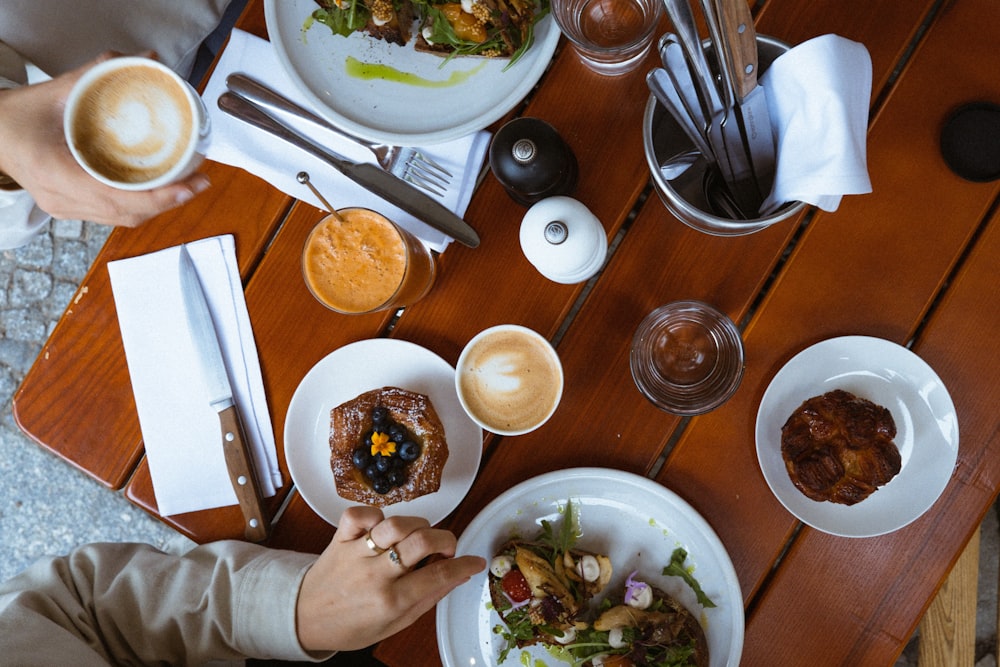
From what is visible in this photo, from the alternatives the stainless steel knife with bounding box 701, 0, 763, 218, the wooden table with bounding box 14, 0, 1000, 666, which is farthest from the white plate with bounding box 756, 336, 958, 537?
the stainless steel knife with bounding box 701, 0, 763, 218

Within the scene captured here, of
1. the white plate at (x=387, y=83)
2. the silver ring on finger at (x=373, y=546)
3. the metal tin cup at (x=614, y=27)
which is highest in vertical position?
the metal tin cup at (x=614, y=27)

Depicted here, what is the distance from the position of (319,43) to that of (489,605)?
0.94 metres

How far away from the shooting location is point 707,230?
3.58 ft

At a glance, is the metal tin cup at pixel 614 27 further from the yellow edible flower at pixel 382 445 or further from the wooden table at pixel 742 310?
the yellow edible flower at pixel 382 445

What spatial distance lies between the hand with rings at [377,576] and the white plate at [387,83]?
0.58 m

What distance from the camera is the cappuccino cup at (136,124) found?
0.93 metres

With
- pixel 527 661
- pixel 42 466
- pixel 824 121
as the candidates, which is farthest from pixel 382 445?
pixel 42 466

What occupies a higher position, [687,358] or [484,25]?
[484,25]

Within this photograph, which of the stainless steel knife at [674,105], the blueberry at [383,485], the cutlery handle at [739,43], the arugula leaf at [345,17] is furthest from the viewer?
the blueberry at [383,485]

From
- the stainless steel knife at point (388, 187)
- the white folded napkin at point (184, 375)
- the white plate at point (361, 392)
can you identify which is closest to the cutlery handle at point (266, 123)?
the stainless steel knife at point (388, 187)

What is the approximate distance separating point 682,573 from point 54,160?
115cm

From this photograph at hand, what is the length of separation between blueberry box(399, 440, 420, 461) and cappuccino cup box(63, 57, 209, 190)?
1.69ft

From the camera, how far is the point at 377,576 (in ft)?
3.41

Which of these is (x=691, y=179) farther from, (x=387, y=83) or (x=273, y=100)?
(x=273, y=100)
